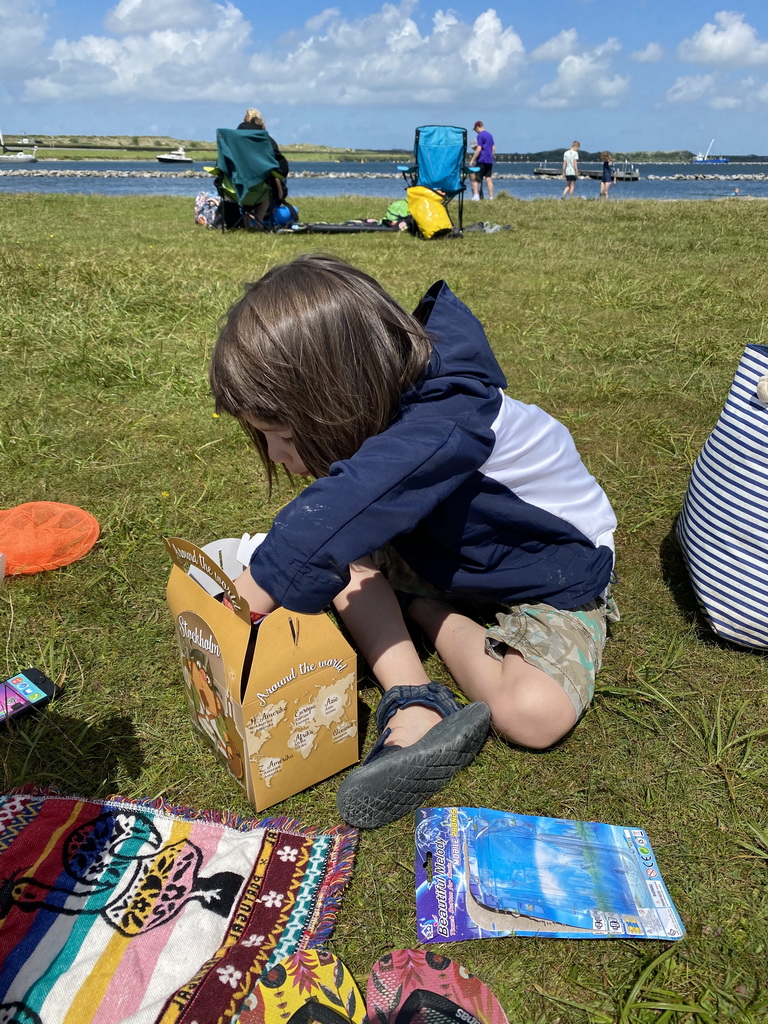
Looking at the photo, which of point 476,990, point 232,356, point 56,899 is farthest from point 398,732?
point 232,356

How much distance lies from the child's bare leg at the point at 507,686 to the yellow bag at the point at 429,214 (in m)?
7.14

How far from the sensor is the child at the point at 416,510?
1.31 meters

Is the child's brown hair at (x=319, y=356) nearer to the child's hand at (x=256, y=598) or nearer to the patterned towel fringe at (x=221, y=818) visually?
the child's hand at (x=256, y=598)

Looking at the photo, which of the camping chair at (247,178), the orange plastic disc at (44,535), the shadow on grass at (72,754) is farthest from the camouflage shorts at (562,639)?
the camping chair at (247,178)

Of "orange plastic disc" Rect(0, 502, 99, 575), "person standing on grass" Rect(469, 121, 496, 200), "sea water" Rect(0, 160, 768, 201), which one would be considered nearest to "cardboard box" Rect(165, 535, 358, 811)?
"orange plastic disc" Rect(0, 502, 99, 575)

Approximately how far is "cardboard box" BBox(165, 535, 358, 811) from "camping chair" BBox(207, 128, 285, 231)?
796cm

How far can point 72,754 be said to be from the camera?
1.56 m

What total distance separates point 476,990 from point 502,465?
0.96 meters

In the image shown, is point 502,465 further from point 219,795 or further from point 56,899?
point 56,899

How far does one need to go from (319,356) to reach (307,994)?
1068 mm

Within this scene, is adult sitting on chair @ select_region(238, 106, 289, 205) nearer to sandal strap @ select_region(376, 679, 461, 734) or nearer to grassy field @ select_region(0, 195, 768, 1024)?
grassy field @ select_region(0, 195, 768, 1024)

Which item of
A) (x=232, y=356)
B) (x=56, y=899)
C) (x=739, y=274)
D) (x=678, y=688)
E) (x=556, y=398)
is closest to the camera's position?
(x=56, y=899)

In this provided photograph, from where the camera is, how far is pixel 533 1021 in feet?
3.55

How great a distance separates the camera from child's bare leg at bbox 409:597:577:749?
1529mm
